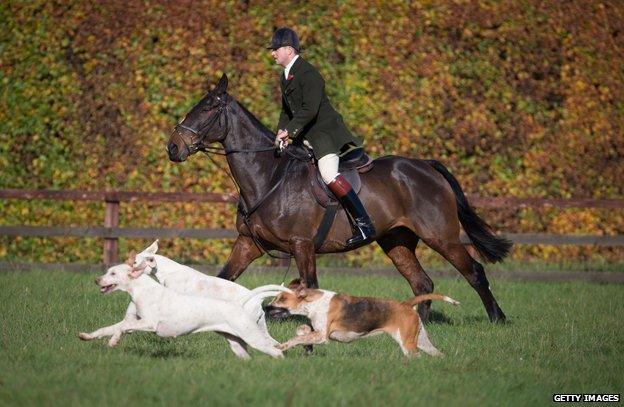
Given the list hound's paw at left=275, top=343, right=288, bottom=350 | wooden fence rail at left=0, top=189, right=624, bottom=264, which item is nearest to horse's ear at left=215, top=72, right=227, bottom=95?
hound's paw at left=275, top=343, right=288, bottom=350

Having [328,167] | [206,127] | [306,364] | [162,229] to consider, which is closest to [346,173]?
[328,167]

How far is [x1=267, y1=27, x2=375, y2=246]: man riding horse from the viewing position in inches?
374

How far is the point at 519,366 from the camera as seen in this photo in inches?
306

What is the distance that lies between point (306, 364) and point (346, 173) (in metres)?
2.89

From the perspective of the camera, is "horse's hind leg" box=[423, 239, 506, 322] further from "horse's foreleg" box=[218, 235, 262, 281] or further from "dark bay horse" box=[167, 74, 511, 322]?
"horse's foreleg" box=[218, 235, 262, 281]

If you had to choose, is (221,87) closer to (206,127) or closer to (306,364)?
(206,127)

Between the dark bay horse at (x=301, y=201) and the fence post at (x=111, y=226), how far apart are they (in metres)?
5.13

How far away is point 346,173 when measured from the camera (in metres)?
9.84

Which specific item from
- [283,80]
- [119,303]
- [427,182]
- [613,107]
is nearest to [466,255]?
[427,182]

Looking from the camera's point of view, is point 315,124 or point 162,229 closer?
point 315,124

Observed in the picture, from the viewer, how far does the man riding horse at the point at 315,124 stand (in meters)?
9.49

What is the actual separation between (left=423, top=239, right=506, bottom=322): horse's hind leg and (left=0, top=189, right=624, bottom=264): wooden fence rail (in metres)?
4.07

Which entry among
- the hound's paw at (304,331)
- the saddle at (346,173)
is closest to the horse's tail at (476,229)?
the saddle at (346,173)

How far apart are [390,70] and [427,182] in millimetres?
4894
